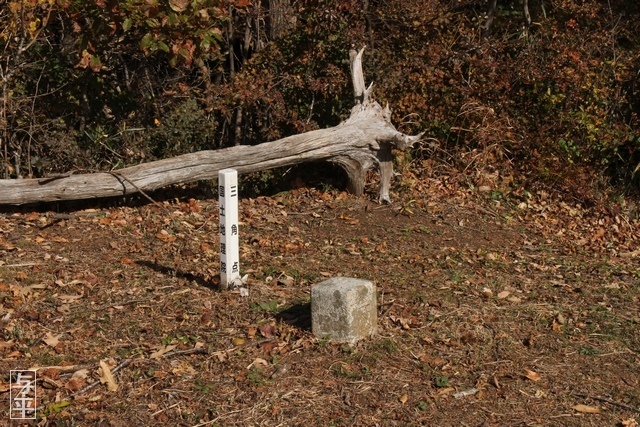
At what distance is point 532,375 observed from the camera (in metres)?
5.59

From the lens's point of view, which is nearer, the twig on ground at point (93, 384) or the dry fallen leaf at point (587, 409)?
the twig on ground at point (93, 384)

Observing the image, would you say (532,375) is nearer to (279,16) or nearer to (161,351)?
(161,351)

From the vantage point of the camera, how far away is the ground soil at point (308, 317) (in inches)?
203

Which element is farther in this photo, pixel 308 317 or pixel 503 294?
pixel 503 294

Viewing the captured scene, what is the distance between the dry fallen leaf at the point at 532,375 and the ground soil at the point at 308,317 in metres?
0.01

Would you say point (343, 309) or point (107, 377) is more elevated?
point (343, 309)

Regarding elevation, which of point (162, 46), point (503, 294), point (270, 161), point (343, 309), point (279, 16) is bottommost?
point (503, 294)

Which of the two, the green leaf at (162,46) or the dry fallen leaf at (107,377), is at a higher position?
the green leaf at (162,46)

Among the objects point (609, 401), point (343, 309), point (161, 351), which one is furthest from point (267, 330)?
point (609, 401)

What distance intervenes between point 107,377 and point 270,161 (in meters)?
4.15

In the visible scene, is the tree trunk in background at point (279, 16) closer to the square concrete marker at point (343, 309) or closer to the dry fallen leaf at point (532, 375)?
the square concrete marker at point (343, 309)

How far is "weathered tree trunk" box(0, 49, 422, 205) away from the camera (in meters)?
8.40

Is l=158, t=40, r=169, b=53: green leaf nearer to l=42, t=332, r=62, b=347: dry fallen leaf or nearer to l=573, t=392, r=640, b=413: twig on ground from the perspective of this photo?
l=42, t=332, r=62, b=347: dry fallen leaf

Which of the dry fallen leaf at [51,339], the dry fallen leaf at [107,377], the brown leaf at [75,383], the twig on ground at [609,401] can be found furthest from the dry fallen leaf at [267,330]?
the twig on ground at [609,401]
